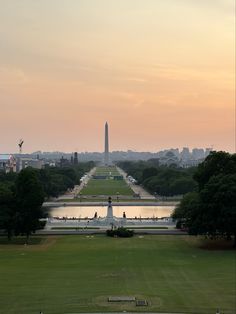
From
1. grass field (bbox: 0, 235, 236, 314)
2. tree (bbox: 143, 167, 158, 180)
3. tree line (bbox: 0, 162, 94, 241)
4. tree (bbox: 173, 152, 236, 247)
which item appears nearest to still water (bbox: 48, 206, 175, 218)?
tree line (bbox: 0, 162, 94, 241)

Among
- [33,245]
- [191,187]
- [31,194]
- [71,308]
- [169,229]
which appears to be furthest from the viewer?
[191,187]

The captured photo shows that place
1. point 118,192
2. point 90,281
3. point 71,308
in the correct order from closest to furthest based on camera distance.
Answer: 1. point 71,308
2. point 90,281
3. point 118,192

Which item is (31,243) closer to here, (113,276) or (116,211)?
(113,276)

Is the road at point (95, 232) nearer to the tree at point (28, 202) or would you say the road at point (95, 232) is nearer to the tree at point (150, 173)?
the tree at point (28, 202)

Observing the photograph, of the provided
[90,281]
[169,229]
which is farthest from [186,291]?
[169,229]

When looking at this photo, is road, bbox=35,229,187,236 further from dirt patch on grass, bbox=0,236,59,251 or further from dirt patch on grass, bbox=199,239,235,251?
dirt patch on grass, bbox=199,239,235,251

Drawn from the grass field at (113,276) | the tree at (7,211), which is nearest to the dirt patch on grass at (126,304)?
the grass field at (113,276)

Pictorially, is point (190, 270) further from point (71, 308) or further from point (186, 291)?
point (71, 308)
